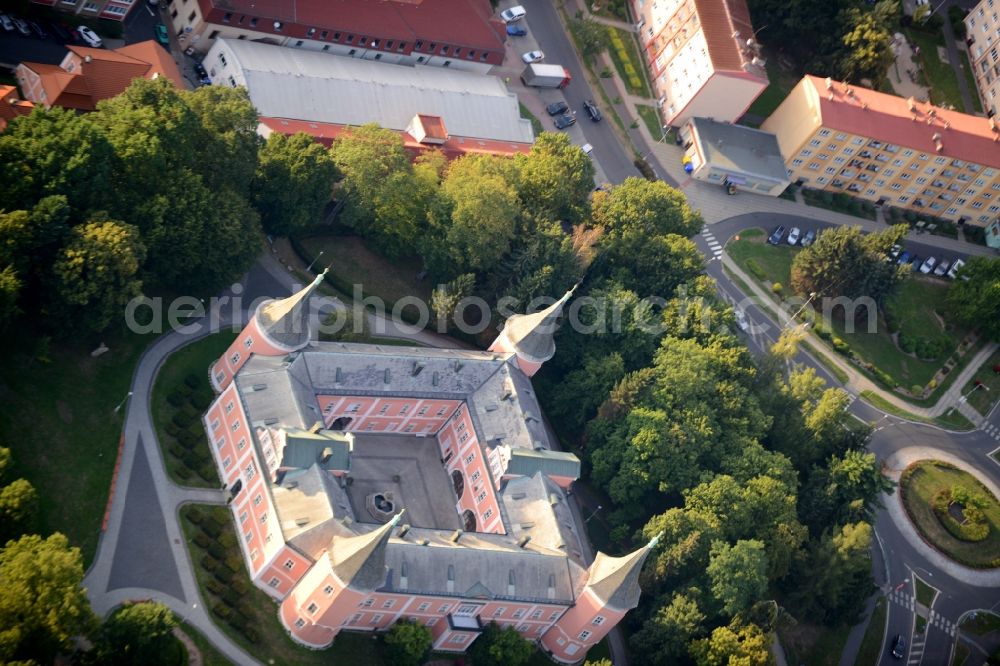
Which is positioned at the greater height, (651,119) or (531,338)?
(531,338)

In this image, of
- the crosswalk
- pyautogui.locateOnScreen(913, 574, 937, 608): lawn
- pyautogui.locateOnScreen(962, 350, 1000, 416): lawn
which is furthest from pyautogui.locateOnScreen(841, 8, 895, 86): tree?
pyautogui.locateOnScreen(913, 574, 937, 608): lawn

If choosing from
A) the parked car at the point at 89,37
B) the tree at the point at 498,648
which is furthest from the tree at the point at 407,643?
the parked car at the point at 89,37

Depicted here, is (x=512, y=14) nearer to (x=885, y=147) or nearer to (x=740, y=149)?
(x=740, y=149)

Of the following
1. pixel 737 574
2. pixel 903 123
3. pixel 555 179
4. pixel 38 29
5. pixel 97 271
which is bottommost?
pixel 737 574

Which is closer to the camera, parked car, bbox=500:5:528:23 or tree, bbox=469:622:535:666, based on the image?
tree, bbox=469:622:535:666

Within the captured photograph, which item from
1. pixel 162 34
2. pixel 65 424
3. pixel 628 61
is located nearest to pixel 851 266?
pixel 628 61

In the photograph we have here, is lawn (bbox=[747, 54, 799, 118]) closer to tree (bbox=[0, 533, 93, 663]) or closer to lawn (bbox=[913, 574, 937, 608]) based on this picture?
lawn (bbox=[913, 574, 937, 608])

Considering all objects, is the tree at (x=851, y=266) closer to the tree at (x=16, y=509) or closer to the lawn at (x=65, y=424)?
the lawn at (x=65, y=424)
